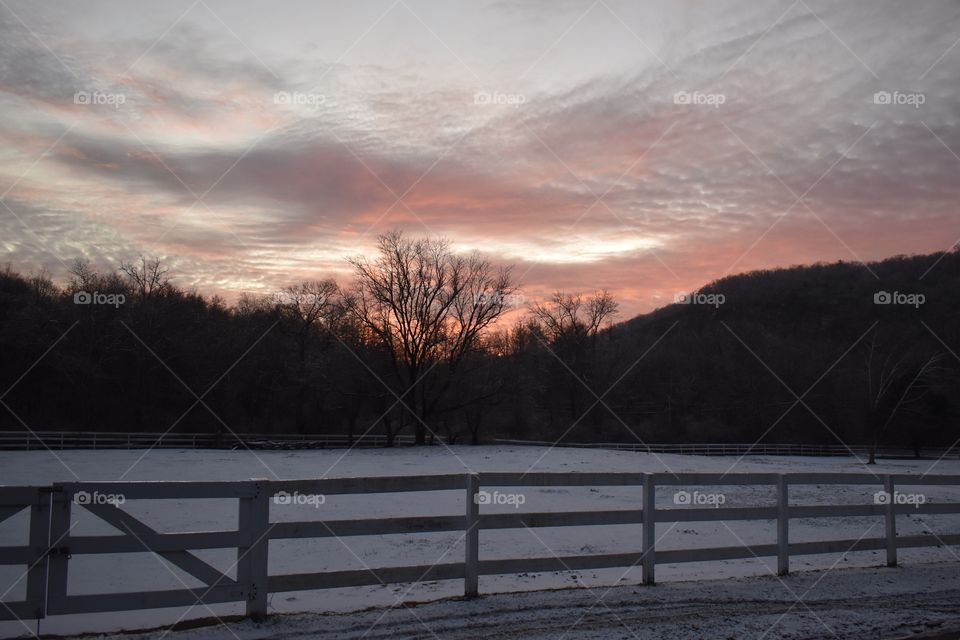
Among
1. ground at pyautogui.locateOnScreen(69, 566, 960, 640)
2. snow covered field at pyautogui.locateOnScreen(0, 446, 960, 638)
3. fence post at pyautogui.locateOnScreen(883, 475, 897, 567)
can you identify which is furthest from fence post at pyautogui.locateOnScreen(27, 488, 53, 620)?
fence post at pyautogui.locateOnScreen(883, 475, 897, 567)

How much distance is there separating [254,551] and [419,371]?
51688 millimetres

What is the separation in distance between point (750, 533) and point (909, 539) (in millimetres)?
6524

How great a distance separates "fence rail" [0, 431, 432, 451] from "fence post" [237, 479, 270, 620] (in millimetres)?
37835

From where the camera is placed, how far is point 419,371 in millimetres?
58438

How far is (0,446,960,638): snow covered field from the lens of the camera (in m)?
8.98

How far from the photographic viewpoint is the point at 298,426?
201ft

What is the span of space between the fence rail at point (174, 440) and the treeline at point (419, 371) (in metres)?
2.06

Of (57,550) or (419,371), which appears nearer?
(57,550)

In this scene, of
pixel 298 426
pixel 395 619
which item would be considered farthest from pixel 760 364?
pixel 395 619

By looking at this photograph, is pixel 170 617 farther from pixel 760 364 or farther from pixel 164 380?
pixel 760 364
